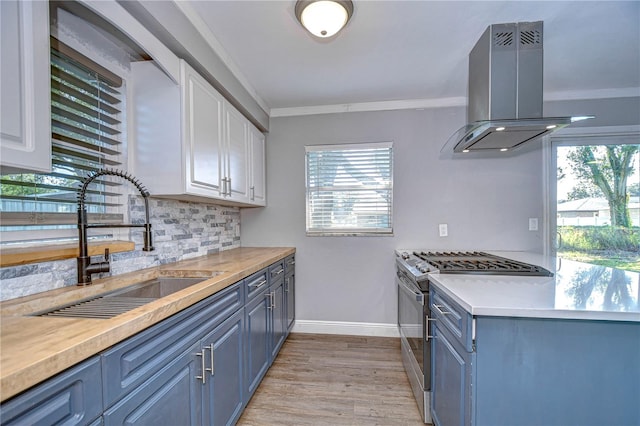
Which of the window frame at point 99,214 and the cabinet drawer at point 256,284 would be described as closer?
the window frame at point 99,214

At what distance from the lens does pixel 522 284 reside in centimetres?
139

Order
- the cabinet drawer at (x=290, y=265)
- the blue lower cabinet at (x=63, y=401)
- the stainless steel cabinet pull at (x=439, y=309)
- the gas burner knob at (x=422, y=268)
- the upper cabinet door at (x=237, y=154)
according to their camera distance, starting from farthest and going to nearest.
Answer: the cabinet drawer at (x=290, y=265)
the upper cabinet door at (x=237, y=154)
the gas burner knob at (x=422, y=268)
the stainless steel cabinet pull at (x=439, y=309)
the blue lower cabinet at (x=63, y=401)

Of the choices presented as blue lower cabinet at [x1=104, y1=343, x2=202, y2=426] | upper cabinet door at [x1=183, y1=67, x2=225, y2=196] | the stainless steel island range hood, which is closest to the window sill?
upper cabinet door at [x1=183, y1=67, x2=225, y2=196]

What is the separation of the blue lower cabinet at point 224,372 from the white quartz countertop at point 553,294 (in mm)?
1174

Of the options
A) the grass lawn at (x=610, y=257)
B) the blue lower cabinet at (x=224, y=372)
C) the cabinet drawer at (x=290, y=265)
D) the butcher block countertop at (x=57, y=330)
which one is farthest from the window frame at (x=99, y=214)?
the grass lawn at (x=610, y=257)

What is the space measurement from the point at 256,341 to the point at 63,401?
130cm

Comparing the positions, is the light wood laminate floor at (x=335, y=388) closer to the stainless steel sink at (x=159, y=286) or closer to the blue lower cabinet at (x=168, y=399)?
the blue lower cabinet at (x=168, y=399)

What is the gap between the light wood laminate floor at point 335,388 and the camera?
1.75 m

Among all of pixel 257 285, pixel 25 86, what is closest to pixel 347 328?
pixel 257 285

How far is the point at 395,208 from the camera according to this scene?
2.87 meters

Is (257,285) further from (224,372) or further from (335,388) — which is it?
(335,388)

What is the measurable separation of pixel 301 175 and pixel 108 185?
1830 millimetres

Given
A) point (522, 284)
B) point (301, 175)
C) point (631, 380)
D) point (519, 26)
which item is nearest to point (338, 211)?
point (301, 175)

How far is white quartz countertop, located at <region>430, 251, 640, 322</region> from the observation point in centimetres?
105
